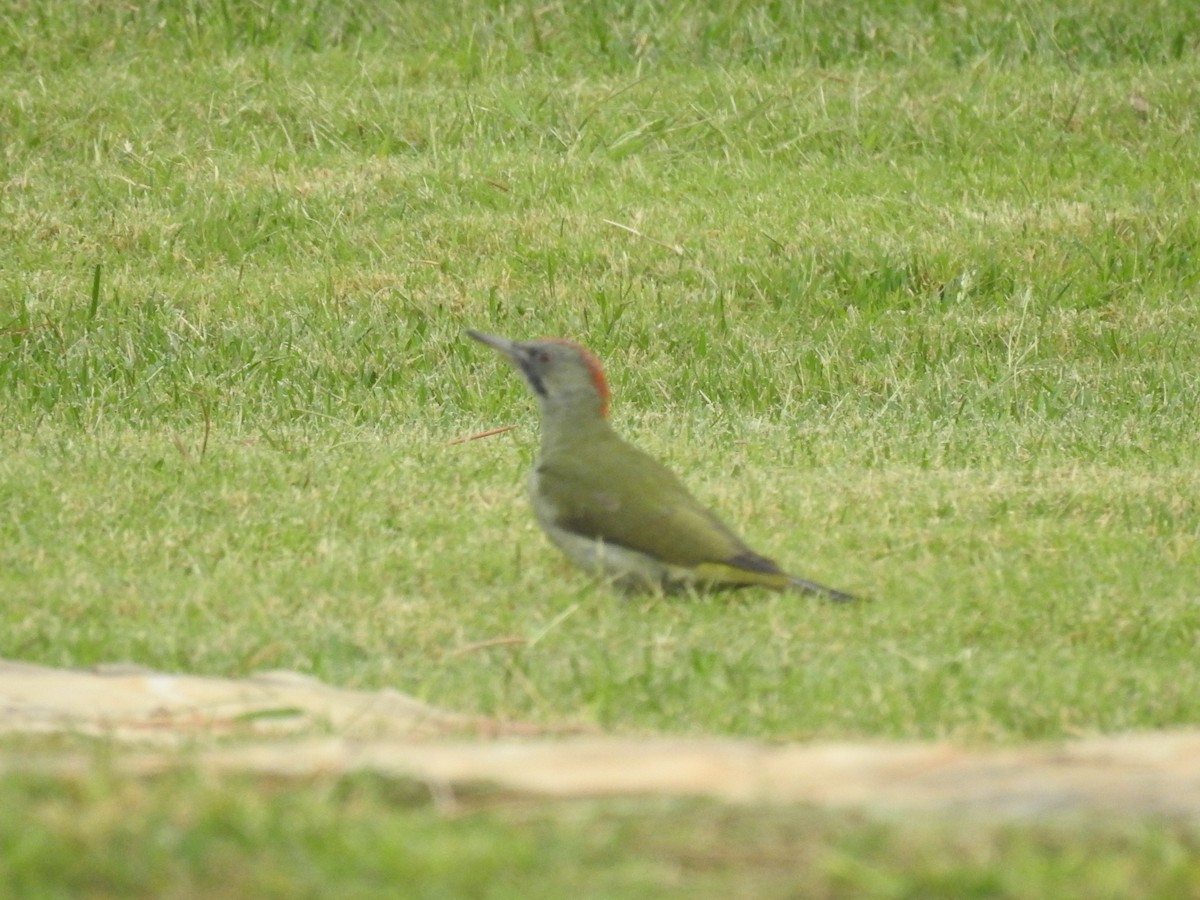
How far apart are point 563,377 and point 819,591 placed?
1.06 meters

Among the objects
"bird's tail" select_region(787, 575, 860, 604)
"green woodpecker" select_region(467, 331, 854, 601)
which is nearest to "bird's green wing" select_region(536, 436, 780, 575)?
"green woodpecker" select_region(467, 331, 854, 601)

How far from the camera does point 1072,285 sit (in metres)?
9.39

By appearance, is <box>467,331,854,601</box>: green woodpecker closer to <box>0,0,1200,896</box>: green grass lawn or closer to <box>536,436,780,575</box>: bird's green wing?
<box>536,436,780,575</box>: bird's green wing

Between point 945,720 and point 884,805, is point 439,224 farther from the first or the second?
point 884,805

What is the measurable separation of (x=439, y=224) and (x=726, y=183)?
1732 mm

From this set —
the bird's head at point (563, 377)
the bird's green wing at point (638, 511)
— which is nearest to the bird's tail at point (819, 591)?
the bird's green wing at point (638, 511)

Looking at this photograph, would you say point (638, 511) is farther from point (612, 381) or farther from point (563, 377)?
point (612, 381)

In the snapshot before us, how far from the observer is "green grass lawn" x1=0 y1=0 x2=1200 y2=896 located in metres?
2.56

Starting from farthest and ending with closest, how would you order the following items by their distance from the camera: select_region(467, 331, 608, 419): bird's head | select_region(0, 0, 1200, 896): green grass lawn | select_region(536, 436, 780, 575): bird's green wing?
select_region(467, 331, 608, 419): bird's head
select_region(536, 436, 780, 575): bird's green wing
select_region(0, 0, 1200, 896): green grass lawn

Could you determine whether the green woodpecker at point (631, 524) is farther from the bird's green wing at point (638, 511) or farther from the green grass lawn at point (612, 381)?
the green grass lawn at point (612, 381)

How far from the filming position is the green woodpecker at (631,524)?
197 inches

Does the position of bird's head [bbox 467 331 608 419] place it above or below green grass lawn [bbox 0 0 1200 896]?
above

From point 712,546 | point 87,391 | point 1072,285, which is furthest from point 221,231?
point 712,546

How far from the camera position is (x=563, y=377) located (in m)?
5.59
